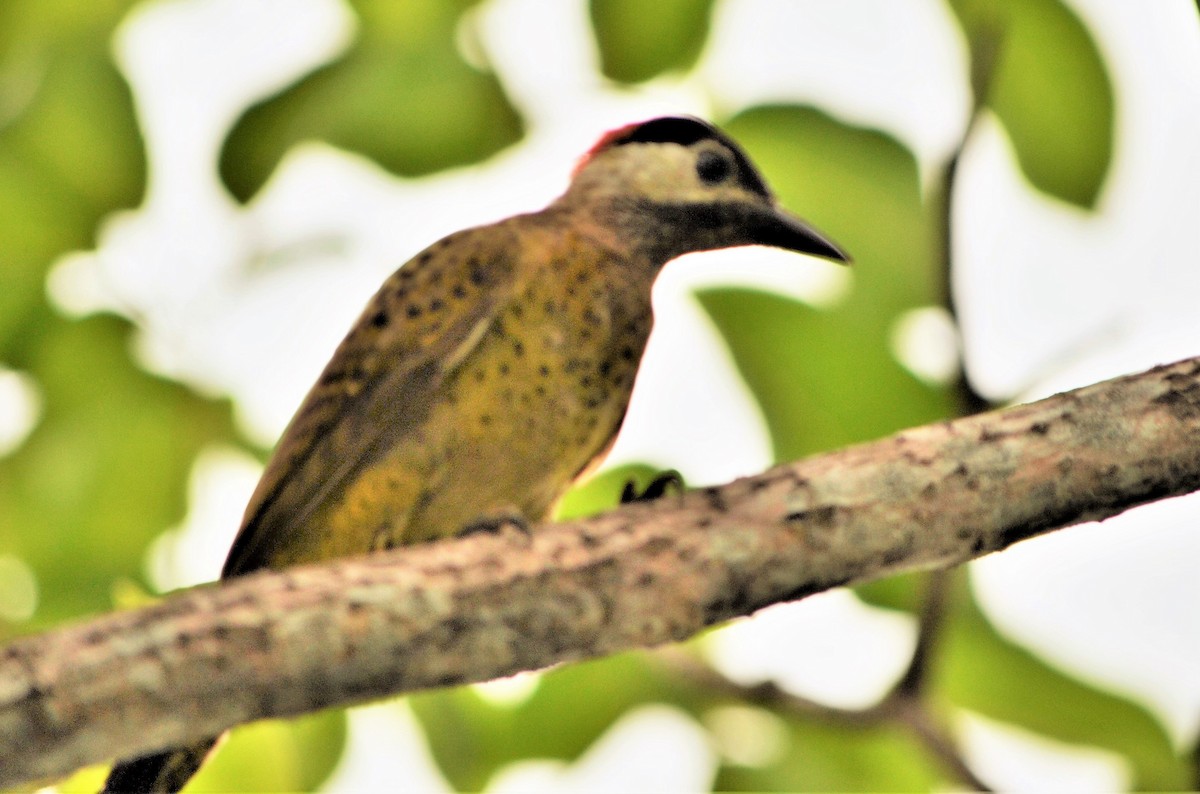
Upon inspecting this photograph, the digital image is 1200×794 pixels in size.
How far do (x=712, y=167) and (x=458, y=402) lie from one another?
750mm

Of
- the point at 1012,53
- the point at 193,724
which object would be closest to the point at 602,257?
the point at 1012,53

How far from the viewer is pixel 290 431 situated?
256 cm

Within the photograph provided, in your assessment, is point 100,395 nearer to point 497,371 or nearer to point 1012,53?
point 497,371

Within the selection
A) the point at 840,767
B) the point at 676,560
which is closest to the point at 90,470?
the point at 676,560

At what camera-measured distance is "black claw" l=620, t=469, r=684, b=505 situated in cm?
229

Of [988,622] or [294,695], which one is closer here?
[294,695]

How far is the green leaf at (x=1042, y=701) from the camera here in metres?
2.55

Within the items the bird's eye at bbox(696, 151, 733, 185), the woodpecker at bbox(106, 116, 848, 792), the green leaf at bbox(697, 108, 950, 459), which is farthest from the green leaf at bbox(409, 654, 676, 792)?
the bird's eye at bbox(696, 151, 733, 185)

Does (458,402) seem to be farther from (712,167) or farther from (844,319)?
(712,167)

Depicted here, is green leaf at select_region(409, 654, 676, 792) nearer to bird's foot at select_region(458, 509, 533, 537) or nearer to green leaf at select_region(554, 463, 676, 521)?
green leaf at select_region(554, 463, 676, 521)

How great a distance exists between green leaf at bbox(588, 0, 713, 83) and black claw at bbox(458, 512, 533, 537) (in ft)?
2.43

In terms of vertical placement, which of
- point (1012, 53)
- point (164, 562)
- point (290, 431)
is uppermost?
point (1012, 53)

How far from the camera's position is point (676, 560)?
6.29 ft

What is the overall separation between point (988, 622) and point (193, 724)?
4.70 feet
